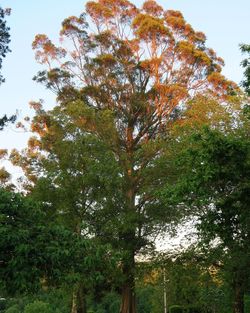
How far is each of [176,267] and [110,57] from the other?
1451cm

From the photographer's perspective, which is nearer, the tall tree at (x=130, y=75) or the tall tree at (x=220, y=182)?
the tall tree at (x=220, y=182)

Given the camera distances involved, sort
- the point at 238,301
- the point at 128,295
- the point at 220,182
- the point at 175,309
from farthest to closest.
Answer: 1. the point at 175,309
2. the point at 128,295
3. the point at 238,301
4. the point at 220,182

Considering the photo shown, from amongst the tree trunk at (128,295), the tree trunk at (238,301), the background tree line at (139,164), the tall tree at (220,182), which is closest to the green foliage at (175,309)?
the background tree line at (139,164)

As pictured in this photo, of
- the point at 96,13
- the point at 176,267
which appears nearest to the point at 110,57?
the point at 96,13

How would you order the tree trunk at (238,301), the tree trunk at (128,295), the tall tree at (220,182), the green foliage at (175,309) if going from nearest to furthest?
the tall tree at (220,182)
the tree trunk at (238,301)
the tree trunk at (128,295)
the green foliage at (175,309)

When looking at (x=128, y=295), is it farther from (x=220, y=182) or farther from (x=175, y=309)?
(x=220, y=182)

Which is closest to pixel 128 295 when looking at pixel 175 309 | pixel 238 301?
pixel 238 301

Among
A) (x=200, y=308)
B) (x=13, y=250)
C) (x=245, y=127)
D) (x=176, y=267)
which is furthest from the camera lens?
(x=200, y=308)

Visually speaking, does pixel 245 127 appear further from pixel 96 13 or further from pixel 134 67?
pixel 96 13

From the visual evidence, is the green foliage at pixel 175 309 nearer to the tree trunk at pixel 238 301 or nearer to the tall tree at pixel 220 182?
the tree trunk at pixel 238 301

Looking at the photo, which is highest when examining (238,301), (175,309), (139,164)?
(139,164)

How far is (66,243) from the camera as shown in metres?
8.62

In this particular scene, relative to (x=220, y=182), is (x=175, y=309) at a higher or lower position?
lower

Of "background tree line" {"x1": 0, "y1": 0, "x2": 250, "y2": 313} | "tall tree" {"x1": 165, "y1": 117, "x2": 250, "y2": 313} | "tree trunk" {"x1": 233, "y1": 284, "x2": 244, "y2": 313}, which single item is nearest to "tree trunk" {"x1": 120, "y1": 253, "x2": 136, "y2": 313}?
"background tree line" {"x1": 0, "y1": 0, "x2": 250, "y2": 313}
